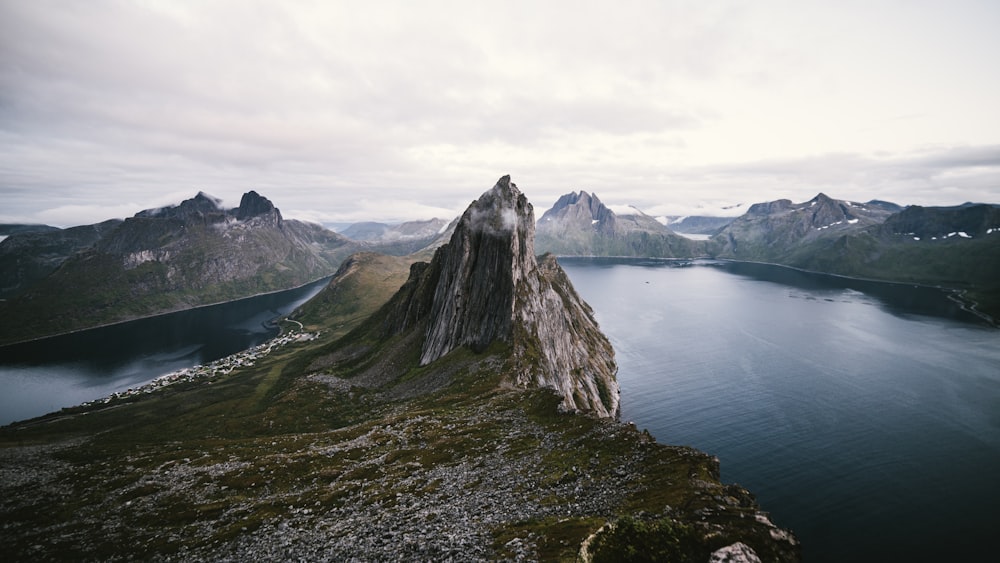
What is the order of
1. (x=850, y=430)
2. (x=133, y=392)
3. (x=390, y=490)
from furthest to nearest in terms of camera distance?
(x=133, y=392), (x=850, y=430), (x=390, y=490)

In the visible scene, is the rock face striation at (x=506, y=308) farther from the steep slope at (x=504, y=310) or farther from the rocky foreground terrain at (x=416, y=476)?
the rocky foreground terrain at (x=416, y=476)

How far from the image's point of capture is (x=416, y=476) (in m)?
50.2

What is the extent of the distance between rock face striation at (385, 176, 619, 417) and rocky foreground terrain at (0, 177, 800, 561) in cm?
73

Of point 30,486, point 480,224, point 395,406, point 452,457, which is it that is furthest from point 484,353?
point 30,486

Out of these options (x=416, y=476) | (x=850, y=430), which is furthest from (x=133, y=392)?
(x=850, y=430)

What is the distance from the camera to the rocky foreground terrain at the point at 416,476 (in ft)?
100

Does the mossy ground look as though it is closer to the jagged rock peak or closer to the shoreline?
the jagged rock peak

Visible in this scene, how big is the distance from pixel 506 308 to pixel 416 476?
6682 centimetres

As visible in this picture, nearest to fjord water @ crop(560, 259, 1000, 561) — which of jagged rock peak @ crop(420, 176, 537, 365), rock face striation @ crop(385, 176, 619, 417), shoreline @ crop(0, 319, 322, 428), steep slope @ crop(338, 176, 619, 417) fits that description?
rock face striation @ crop(385, 176, 619, 417)

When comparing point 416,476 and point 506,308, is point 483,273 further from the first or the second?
point 416,476

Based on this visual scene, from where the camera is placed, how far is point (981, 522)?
72.1 metres

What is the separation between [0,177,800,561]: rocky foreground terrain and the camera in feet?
100

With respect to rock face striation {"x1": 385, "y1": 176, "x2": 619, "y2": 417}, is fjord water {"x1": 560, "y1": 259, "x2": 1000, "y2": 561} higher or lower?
lower

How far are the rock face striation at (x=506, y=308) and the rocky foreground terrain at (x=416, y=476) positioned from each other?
73cm
